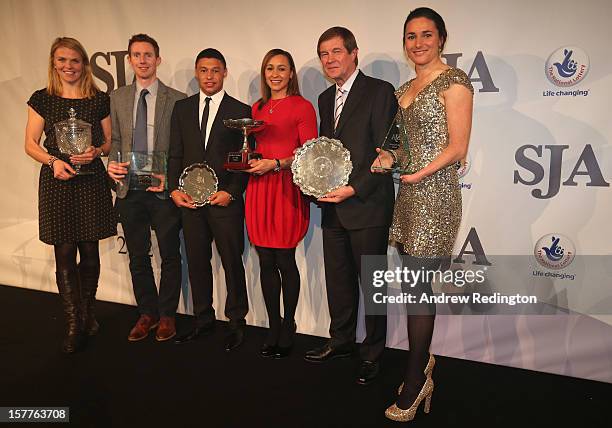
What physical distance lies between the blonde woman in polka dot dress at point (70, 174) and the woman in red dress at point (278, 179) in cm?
107

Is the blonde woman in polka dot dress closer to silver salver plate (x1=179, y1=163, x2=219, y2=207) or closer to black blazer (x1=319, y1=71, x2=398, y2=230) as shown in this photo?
silver salver plate (x1=179, y1=163, x2=219, y2=207)

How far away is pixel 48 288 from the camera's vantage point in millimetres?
4797

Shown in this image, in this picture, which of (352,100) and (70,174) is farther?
(70,174)

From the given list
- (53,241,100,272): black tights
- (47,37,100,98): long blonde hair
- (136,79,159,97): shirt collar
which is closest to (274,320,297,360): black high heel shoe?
(53,241,100,272): black tights

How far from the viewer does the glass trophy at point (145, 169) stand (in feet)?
10.6

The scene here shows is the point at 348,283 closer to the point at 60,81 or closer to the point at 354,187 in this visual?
the point at 354,187

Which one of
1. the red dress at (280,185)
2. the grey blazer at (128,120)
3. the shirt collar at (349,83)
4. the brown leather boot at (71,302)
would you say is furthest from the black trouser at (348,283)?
the brown leather boot at (71,302)

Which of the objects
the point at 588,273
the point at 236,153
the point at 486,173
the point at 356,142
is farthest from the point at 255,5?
the point at 588,273

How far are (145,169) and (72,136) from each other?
1.58 ft

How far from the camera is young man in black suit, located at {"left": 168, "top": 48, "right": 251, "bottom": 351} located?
10.3 feet

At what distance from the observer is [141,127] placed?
3.30 m

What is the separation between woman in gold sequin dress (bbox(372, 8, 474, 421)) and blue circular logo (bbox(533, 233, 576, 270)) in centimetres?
102

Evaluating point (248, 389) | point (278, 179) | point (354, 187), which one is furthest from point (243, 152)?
point (248, 389)

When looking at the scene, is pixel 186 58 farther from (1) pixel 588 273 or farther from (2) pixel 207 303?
(1) pixel 588 273
